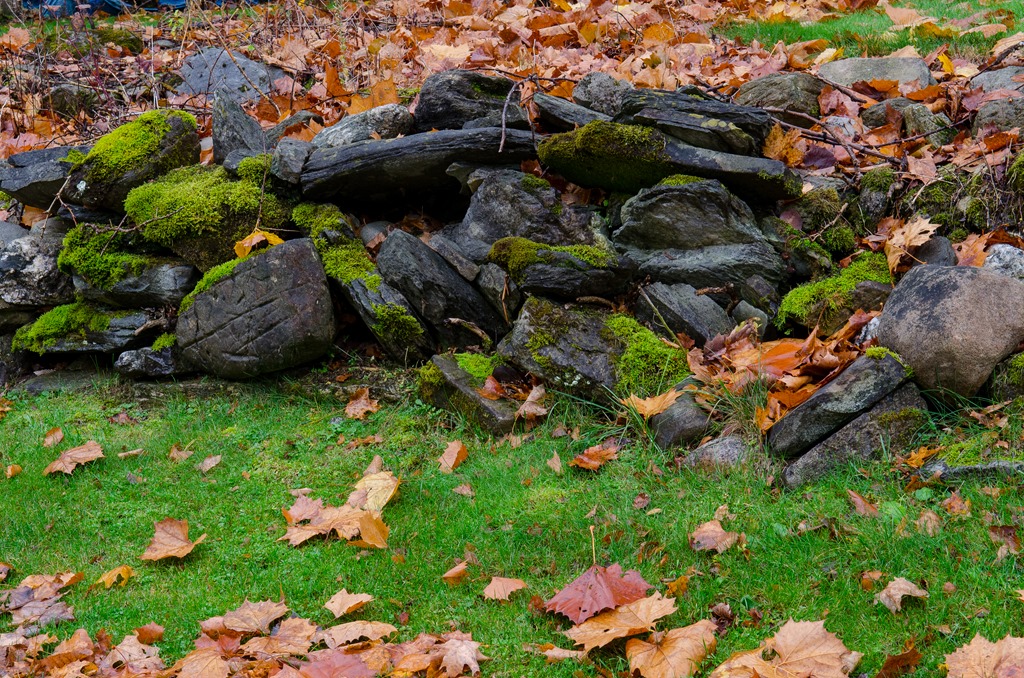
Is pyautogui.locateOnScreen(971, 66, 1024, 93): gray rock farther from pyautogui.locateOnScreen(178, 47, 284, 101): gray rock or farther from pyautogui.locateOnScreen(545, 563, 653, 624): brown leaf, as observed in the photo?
pyautogui.locateOnScreen(178, 47, 284, 101): gray rock

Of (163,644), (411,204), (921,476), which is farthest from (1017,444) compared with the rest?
(411,204)

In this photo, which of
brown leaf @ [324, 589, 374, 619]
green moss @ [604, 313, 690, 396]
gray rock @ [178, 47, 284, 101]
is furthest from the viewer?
gray rock @ [178, 47, 284, 101]

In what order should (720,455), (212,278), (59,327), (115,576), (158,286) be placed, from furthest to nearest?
(59,327), (158,286), (212,278), (720,455), (115,576)

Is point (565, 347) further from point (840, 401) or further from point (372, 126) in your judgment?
point (372, 126)

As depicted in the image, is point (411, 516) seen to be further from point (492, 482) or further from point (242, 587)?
point (242, 587)

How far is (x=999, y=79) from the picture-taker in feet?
21.2

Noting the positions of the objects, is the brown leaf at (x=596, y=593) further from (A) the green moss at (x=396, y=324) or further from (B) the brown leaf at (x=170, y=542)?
(A) the green moss at (x=396, y=324)

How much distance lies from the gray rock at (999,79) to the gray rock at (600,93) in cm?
274

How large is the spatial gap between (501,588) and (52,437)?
355 centimetres

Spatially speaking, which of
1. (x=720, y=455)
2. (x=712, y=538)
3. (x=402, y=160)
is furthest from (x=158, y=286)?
(x=712, y=538)

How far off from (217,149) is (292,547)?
3.84m

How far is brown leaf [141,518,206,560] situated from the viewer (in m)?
4.24

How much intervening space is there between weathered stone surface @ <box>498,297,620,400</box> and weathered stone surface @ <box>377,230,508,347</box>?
454mm

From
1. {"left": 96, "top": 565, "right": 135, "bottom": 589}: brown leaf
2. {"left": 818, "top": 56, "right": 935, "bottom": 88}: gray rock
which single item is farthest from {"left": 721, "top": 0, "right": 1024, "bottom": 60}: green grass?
{"left": 96, "top": 565, "right": 135, "bottom": 589}: brown leaf
